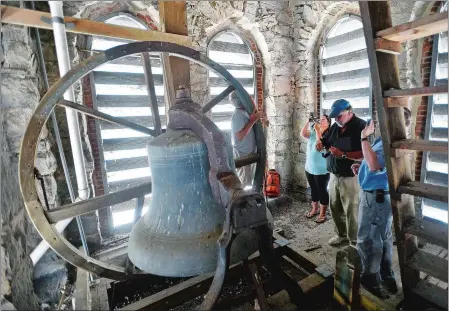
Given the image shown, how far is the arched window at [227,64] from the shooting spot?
4.69m

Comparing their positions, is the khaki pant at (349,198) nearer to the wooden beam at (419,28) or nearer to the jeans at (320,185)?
the jeans at (320,185)

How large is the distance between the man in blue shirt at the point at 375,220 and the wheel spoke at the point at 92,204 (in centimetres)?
206

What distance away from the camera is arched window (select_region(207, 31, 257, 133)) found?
469cm

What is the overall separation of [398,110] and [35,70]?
340 centimetres

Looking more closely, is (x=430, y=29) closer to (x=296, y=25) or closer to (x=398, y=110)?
(x=398, y=110)

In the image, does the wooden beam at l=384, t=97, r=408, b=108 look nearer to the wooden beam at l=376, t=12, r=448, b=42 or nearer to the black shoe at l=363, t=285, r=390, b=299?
the wooden beam at l=376, t=12, r=448, b=42

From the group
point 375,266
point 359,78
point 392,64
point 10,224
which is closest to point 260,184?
point 392,64

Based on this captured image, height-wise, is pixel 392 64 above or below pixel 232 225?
above

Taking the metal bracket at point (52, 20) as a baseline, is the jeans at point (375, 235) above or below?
below

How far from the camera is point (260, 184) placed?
211 cm

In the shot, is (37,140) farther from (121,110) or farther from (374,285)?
(374,285)

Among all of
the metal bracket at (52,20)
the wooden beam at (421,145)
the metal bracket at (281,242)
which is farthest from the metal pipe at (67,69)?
the wooden beam at (421,145)

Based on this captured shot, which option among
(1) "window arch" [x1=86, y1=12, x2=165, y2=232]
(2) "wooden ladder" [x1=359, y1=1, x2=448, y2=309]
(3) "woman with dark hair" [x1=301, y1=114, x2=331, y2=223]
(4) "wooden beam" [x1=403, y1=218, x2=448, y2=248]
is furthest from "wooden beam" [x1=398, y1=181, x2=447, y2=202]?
(1) "window arch" [x1=86, y1=12, x2=165, y2=232]

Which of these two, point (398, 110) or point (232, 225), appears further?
point (398, 110)
